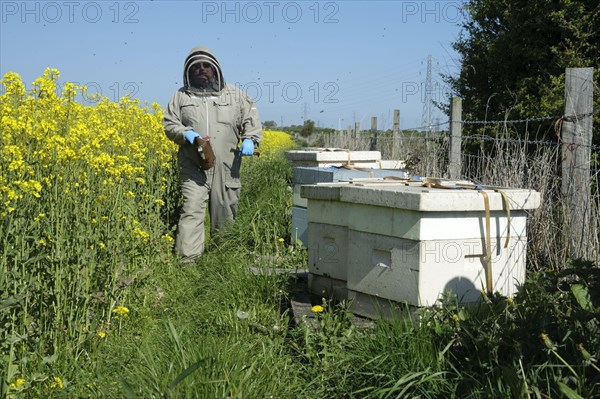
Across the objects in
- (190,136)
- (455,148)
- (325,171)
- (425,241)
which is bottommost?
(425,241)

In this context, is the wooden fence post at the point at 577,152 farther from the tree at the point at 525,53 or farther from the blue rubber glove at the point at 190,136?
the blue rubber glove at the point at 190,136

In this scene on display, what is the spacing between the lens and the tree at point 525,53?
29.0ft

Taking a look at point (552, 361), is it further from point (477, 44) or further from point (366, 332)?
point (477, 44)

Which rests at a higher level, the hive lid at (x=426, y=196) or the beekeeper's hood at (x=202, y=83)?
the beekeeper's hood at (x=202, y=83)

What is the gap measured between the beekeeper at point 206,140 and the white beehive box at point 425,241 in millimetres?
2985

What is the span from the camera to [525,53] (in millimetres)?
9430

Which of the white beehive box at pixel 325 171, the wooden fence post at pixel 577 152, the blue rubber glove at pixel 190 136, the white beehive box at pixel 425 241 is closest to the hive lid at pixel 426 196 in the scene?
the white beehive box at pixel 425 241

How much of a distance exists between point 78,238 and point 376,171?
9.60 feet

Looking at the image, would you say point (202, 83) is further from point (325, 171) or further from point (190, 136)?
point (325, 171)

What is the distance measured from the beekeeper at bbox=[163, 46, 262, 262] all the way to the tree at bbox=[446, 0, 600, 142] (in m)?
2.76

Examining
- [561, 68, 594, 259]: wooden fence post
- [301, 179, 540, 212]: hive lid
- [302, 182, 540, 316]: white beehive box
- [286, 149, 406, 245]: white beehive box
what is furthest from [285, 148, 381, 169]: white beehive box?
[302, 182, 540, 316]: white beehive box

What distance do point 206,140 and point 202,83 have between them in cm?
73

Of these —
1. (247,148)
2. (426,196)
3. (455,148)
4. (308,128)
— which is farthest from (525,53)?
(308,128)

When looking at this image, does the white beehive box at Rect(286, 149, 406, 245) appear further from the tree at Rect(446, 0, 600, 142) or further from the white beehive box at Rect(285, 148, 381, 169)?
the tree at Rect(446, 0, 600, 142)
